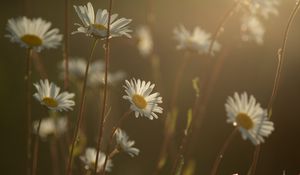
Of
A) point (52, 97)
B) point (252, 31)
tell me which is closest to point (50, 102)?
point (52, 97)

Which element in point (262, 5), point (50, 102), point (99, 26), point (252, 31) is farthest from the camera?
point (252, 31)

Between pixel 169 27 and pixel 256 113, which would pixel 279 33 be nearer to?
pixel 169 27

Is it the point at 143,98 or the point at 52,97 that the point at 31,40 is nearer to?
the point at 52,97

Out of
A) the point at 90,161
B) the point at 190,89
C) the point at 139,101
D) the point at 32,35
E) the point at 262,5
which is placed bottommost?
the point at 90,161

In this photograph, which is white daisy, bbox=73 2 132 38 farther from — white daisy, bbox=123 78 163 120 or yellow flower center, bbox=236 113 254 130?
yellow flower center, bbox=236 113 254 130

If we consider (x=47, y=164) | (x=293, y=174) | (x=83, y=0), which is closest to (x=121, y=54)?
(x=83, y=0)

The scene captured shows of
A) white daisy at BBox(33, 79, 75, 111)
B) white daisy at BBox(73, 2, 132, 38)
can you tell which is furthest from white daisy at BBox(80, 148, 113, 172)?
white daisy at BBox(73, 2, 132, 38)
